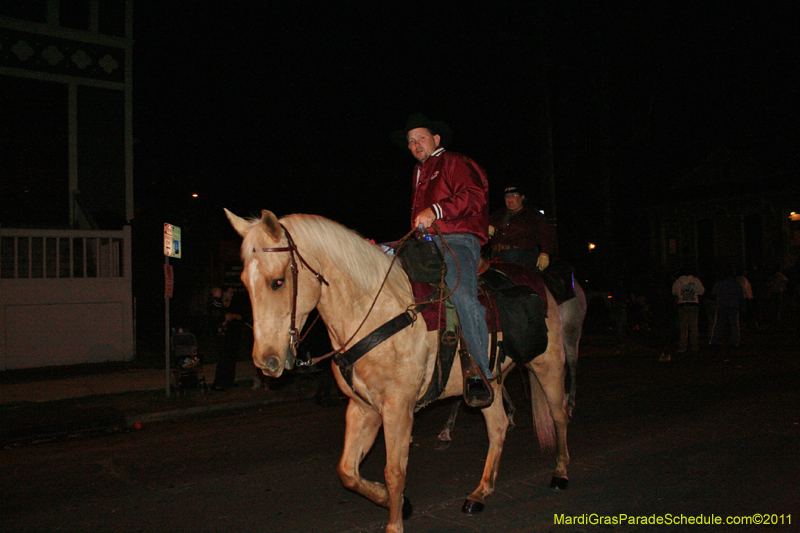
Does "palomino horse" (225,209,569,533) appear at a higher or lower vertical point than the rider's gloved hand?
lower

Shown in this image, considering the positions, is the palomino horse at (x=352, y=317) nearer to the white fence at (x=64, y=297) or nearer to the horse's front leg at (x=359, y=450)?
the horse's front leg at (x=359, y=450)

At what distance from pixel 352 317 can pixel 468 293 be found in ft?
3.05

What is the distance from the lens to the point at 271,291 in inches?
131

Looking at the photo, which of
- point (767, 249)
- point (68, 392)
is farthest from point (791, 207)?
point (68, 392)

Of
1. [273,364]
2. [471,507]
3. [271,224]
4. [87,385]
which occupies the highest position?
[271,224]

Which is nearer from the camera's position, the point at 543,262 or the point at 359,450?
the point at 359,450

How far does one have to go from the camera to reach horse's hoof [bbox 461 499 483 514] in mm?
4203

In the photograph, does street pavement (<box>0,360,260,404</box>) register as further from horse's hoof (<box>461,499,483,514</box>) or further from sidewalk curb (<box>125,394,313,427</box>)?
horse's hoof (<box>461,499,483,514</box>)

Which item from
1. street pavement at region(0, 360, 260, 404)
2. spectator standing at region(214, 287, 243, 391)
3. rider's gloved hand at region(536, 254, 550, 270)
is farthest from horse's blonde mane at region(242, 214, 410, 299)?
street pavement at region(0, 360, 260, 404)

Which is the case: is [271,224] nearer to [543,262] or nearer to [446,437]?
[543,262]

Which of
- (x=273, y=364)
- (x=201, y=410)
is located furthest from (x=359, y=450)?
(x=201, y=410)

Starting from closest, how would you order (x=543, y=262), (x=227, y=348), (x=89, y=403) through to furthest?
(x=543, y=262)
(x=89, y=403)
(x=227, y=348)

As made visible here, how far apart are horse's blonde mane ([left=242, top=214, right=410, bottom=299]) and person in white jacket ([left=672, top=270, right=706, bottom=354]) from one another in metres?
11.5

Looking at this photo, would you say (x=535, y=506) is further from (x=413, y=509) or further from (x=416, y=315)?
(x=416, y=315)
